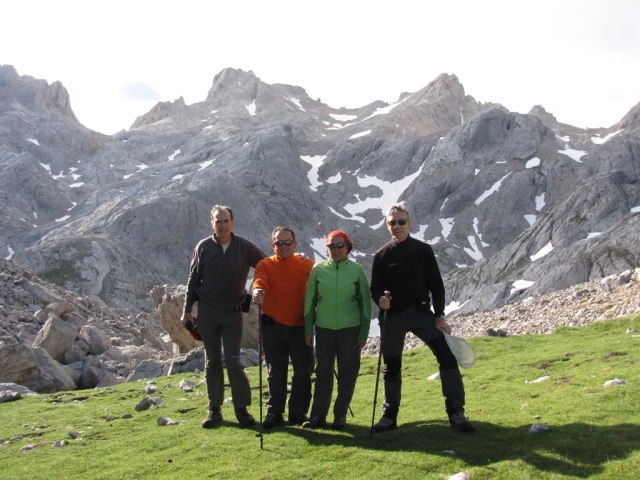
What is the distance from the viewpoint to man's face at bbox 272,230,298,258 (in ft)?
35.4

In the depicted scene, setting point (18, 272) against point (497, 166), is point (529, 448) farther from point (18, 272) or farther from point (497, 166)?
point (497, 166)

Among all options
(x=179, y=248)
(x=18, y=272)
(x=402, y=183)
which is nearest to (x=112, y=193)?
(x=179, y=248)

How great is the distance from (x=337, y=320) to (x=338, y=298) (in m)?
0.42

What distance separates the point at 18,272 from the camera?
34656 millimetres

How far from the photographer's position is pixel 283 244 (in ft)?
35.4

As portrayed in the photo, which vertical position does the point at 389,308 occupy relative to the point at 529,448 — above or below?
above

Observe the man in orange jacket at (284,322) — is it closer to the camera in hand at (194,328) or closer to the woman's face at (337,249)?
the woman's face at (337,249)

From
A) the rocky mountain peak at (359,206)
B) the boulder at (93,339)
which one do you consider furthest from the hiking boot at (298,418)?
the rocky mountain peak at (359,206)

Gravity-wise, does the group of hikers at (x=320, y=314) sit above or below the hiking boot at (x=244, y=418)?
above

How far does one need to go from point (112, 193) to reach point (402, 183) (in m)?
94.8

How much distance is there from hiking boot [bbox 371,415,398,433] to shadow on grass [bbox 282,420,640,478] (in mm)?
148

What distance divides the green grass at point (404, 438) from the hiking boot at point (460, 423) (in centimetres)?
15

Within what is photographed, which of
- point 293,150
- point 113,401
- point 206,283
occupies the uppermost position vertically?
point 293,150

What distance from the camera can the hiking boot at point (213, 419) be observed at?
11.3 metres
